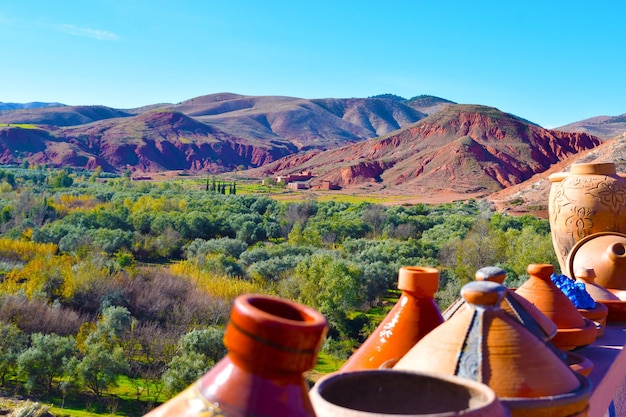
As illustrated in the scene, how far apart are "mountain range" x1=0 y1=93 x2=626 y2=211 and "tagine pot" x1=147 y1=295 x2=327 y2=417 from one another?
41.2 m

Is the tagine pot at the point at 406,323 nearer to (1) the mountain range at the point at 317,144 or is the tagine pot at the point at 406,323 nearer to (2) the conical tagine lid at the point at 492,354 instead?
(2) the conical tagine lid at the point at 492,354

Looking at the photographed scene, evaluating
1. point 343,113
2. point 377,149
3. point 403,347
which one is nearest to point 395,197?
point 377,149

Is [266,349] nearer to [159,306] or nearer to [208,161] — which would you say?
[159,306]

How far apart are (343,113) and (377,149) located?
81.3 meters

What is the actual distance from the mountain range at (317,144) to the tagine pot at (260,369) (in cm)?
4118

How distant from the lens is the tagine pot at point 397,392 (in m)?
1.79

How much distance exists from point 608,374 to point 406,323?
1555mm

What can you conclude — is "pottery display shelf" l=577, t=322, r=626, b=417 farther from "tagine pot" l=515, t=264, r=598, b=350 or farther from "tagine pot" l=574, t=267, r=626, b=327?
"tagine pot" l=574, t=267, r=626, b=327

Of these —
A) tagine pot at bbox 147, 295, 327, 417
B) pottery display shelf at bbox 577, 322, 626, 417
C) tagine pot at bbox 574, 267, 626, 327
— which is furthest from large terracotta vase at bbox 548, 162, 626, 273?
tagine pot at bbox 147, 295, 327, 417

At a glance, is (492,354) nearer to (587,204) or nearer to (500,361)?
(500,361)

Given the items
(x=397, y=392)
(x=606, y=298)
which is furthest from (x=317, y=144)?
(x=397, y=392)

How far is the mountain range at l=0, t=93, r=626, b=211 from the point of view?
63625mm

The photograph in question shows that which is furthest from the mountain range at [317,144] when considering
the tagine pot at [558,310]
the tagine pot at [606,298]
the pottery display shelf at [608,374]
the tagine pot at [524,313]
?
the tagine pot at [524,313]

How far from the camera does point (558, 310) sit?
3582mm
